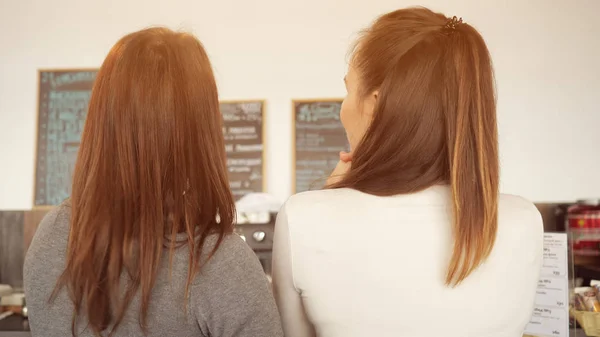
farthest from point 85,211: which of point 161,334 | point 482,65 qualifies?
point 482,65

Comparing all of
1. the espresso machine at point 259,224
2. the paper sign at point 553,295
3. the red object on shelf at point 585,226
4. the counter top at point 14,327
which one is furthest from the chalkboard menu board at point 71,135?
the paper sign at point 553,295

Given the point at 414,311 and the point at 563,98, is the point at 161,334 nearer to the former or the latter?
the point at 414,311

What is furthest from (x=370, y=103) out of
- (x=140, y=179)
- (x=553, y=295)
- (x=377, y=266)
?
(x=553, y=295)

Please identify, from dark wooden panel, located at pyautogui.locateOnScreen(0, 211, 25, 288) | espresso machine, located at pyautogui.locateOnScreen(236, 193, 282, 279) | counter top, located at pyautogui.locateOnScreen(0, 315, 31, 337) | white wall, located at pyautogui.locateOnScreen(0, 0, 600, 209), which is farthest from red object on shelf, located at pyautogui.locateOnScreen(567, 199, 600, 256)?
dark wooden panel, located at pyautogui.locateOnScreen(0, 211, 25, 288)

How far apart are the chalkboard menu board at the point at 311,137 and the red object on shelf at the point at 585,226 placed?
1.27m

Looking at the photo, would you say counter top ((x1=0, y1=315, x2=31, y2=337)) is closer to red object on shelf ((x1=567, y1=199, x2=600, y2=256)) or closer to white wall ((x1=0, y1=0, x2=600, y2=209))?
white wall ((x1=0, y1=0, x2=600, y2=209))

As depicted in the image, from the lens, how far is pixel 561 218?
2545 millimetres

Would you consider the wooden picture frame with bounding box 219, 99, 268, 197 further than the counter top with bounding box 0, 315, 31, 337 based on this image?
Yes

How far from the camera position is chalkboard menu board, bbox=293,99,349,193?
9.62ft

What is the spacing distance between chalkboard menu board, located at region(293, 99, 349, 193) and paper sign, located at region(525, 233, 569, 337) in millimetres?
1659

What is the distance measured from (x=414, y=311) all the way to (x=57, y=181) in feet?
8.79

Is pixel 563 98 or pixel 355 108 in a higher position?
pixel 563 98

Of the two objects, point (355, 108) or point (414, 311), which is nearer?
point (414, 311)

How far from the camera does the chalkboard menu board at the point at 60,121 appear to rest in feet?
9.83
